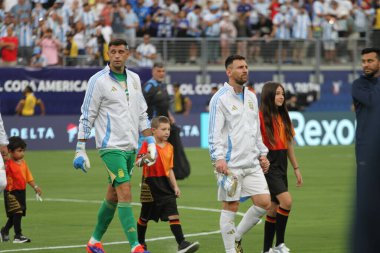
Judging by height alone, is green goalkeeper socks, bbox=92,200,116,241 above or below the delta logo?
above

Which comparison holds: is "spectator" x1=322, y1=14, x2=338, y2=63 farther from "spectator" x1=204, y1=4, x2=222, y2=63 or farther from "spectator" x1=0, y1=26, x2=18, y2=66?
"spectator" x1=0, y1=26, x2=18, y2=66

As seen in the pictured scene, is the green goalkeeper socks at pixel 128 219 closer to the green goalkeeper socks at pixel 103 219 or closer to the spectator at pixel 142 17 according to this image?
the green goalkeeper socks at pixel 103 219

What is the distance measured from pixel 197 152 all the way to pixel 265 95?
56.3 feet

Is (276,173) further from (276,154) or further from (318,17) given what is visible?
(318,17)

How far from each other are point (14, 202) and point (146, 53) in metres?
20.4

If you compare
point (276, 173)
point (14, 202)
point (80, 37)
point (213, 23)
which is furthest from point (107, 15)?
point (276, 173)

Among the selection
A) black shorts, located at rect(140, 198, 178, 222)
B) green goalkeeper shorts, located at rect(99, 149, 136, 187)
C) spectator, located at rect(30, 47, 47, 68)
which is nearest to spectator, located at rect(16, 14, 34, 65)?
spectator, located at rect(30, 47, 47, 68)

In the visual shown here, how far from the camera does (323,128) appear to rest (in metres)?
30.6

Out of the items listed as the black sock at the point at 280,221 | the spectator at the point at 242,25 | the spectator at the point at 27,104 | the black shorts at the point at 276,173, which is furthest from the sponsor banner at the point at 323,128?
the black sock at the point at 280,221

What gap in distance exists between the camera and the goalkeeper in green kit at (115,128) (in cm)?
1023

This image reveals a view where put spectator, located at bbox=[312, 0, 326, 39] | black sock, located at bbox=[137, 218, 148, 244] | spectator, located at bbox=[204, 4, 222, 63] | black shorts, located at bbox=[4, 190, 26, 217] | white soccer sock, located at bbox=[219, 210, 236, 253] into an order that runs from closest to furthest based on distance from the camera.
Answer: white soccer sock, located at bbox=[219, 210, 236, 253], black sock, located at bbox=[137, 218, 148, 244], black shorts, located at bbox=[4, 190, 26, 217], spectator, located at bbox=[204, 4, 222, 63], spectator, located at bbox=[312, 0, 326, 39]

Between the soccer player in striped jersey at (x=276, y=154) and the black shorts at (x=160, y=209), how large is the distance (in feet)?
3.43

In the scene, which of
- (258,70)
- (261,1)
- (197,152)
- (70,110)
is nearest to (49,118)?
(70,110)

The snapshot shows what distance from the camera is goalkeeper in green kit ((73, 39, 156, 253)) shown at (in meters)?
10.2
